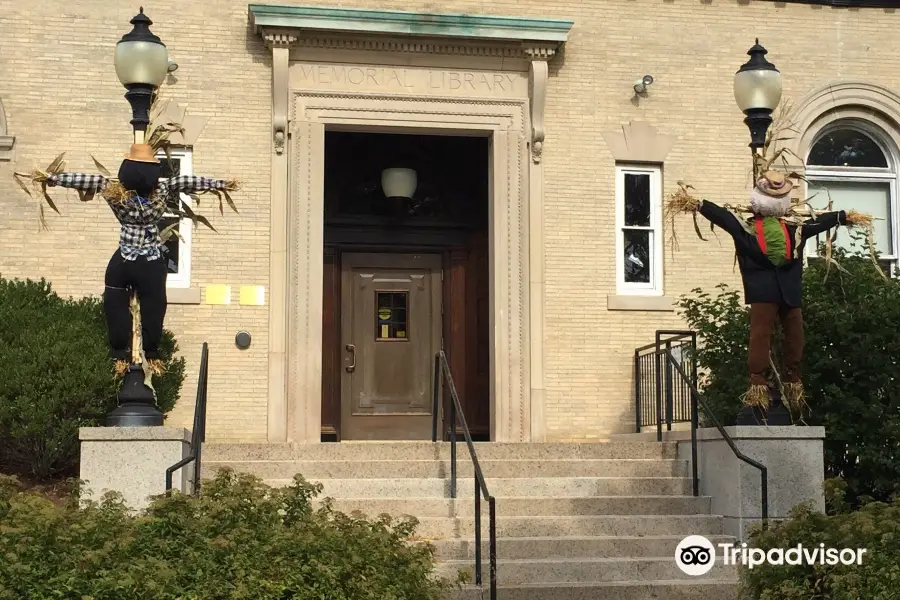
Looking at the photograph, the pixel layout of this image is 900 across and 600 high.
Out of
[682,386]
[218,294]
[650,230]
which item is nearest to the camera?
[682,386]

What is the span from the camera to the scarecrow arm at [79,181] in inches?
401

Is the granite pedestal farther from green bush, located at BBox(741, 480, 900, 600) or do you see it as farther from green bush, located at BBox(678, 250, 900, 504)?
green bush, located at BBox(678, 250, 900, 504)

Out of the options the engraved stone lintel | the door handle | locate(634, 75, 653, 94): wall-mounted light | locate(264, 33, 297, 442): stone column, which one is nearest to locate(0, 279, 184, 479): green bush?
locate(264, 33, 297, 442): stone column

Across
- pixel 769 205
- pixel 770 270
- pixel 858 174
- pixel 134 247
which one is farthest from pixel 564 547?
pixel 858 174

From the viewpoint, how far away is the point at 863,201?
16.7m

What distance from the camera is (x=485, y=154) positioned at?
17.3 m

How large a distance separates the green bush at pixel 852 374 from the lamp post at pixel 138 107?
221 inches

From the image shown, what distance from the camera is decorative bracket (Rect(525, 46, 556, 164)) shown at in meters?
15.2

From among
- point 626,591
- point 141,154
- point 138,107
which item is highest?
point 138,107

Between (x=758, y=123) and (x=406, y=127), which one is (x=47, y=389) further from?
(x=758, y=123)

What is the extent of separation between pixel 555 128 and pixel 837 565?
8.77 m

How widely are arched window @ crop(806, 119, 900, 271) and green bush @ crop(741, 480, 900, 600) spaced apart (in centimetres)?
905

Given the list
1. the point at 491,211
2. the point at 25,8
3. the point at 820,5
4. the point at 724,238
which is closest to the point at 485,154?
the point at 491,211

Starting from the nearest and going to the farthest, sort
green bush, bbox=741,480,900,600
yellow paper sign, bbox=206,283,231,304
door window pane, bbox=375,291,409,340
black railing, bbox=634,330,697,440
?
green bush, bbox=741,480,900,600 < black railing, bbox=634,330,697,440 < yellow paper sign, bbox=206,283,231,304 < door window pane, bbox=375,291,409,340
